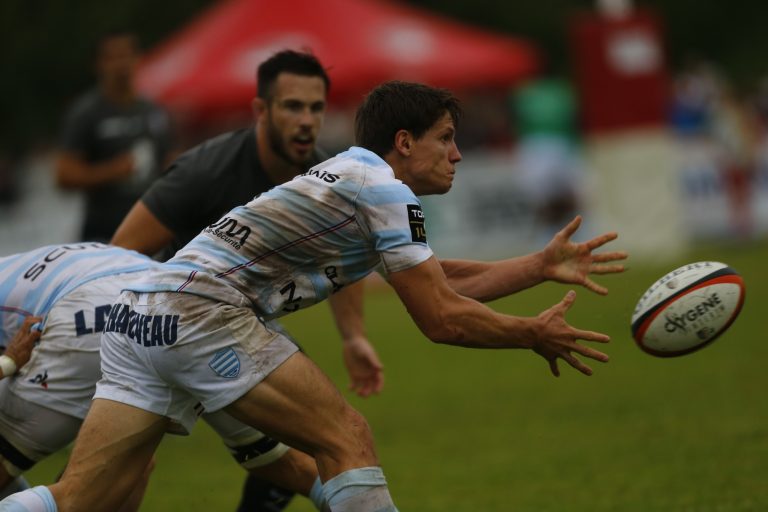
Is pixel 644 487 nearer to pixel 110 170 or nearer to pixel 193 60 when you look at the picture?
pixel 110 170

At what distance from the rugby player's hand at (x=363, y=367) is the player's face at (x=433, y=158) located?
1410 millimetres

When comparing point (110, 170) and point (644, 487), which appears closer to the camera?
point (644, 487)

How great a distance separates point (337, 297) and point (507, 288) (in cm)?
130

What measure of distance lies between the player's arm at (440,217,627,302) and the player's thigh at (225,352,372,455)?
94 centimetres

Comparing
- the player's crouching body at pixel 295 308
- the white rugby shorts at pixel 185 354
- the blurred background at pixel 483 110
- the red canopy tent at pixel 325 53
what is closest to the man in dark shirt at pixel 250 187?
the player's crouching body at pixel 295 308

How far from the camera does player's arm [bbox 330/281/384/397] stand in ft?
20.6

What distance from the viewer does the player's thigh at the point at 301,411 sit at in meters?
4.76

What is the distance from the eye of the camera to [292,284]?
16.4 feet

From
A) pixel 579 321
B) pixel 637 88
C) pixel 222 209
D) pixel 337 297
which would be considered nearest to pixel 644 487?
pixel 337 297

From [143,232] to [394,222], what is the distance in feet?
6.74

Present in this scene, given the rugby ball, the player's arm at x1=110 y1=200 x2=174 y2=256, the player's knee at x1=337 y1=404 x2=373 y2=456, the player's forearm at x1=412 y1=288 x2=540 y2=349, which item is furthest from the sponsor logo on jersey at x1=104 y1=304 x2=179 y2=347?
the rugby ball

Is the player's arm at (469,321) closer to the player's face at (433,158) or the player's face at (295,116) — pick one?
the player's face at (433,158)

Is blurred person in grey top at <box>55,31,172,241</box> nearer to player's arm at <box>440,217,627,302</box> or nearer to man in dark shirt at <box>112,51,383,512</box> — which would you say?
man in dark shirt at <box>112,51,383,512</box>

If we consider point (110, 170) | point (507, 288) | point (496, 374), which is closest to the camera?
point (507, 288)
